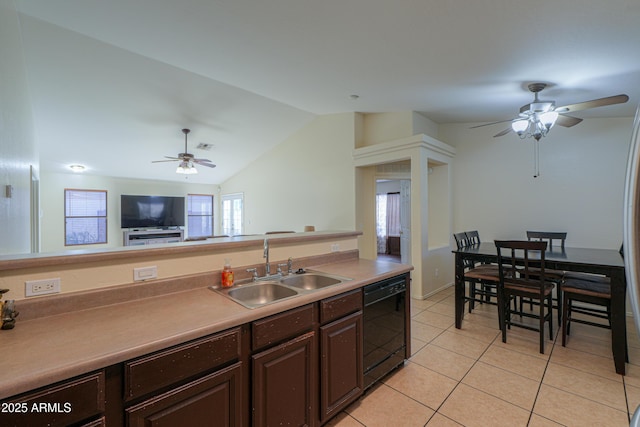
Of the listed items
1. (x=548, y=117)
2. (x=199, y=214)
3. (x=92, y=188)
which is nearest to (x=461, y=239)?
(x=548, y=117)

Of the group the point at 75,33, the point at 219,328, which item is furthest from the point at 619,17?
the point at 75,33

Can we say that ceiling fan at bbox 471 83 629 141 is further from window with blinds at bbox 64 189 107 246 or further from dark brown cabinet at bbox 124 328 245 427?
window with blinds at bbox 64 189 107 246

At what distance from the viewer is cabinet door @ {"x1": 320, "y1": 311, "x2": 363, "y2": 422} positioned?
1674 mm

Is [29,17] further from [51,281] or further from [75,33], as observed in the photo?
[51,281]

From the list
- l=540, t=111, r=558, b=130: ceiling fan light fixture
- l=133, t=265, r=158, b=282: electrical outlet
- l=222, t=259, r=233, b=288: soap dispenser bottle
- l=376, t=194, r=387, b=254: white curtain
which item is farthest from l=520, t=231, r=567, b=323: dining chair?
l=376, t=194, r=387, b=254: white curtain

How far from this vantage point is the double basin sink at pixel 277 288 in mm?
1832

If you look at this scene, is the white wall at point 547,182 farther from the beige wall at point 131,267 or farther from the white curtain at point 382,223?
the white curtain at point 382,223

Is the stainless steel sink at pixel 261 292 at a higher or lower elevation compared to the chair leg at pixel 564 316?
higher

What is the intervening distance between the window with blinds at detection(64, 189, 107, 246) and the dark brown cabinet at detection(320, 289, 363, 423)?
8202 mm

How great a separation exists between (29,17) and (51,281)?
2.93 metres

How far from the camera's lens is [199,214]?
9.12 metres

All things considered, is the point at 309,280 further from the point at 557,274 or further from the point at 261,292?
the point at 557,274

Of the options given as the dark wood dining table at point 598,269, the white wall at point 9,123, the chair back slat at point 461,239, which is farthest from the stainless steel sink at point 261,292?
the chair back slat at point 461,239

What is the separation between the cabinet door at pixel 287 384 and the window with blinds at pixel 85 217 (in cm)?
817
